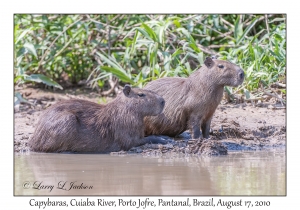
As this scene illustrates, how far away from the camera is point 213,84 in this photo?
7.76m

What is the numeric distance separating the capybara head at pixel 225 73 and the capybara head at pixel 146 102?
69 centimetres

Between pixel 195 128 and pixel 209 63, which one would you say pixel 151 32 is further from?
pixel 195 128

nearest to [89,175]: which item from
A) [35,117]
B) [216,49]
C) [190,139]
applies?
[190,139]

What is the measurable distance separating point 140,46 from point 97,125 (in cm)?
296

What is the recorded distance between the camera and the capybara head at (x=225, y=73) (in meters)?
7.69

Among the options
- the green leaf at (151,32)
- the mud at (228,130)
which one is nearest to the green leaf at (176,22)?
the green leaf at (151,32)

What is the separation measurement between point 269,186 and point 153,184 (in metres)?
0.96

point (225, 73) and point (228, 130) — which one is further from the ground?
point (225, 73)

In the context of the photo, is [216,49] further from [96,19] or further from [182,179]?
[182,179]

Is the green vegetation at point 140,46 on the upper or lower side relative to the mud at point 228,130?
upper

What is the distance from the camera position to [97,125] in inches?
295

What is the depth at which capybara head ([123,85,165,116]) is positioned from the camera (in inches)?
299

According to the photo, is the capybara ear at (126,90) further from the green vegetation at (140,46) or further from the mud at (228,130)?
the green vegetation at (140,46)

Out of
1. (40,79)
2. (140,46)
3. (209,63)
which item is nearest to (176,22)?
(140,46)
